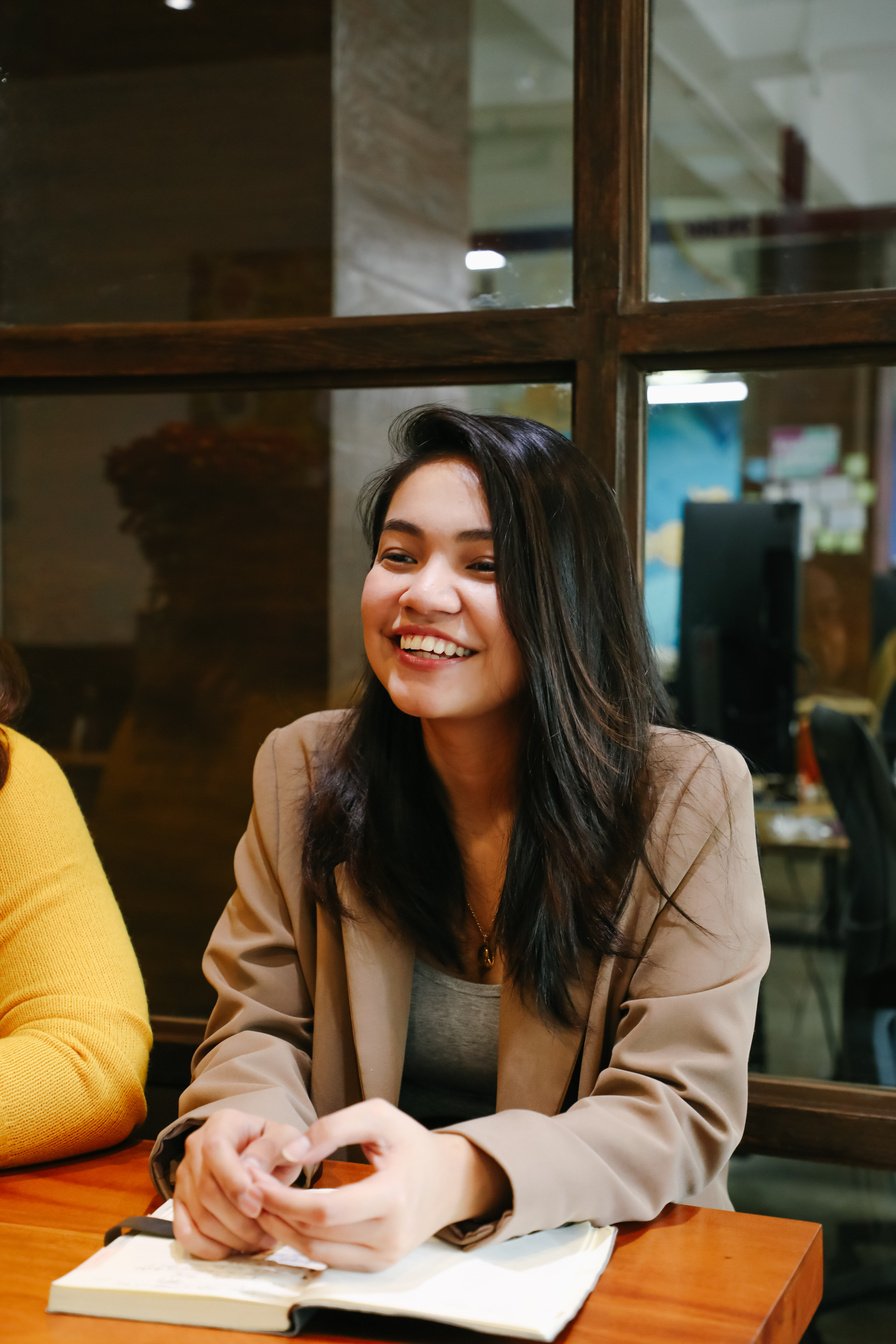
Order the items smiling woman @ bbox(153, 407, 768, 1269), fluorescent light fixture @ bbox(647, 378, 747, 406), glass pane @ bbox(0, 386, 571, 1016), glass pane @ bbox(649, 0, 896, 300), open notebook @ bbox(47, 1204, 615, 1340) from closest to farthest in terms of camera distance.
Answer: open notebook @ bbox(47, 1204, 615, 1340) → smiling woman @ bbox(153, 407, 768, 1269) → fluorescent light fixture @ bbox(647, 378, 747, 406) → glass pane @ bbox(0, 386, 571, 1016) → glass pane @ bbox(649, 0, 896, 300)

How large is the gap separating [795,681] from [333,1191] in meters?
4.91

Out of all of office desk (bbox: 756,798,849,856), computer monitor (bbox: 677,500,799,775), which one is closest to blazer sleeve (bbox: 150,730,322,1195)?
computer monitor (bbox: 677,500,799,775)

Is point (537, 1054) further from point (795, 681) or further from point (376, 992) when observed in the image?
point (795, 681)

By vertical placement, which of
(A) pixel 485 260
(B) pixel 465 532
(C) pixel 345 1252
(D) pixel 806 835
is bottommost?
(D) pixel 806 835

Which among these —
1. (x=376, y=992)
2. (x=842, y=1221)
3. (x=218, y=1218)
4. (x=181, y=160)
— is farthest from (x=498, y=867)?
(x=842, y=1221)

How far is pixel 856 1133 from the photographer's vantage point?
159 cm

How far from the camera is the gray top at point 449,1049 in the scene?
1488mm

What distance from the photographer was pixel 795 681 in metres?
5.60

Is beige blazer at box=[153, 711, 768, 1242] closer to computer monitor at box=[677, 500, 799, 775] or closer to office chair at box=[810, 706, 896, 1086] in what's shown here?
computer monitor at box=[677, 500, 799, 775]

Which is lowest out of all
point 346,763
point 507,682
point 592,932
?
point 592,932

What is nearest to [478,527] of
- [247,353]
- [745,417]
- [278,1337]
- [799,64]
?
[247,353]

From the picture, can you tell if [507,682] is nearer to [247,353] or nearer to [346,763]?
[346,763]

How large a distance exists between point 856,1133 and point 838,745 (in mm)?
1723

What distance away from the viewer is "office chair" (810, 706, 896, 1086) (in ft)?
10.3
